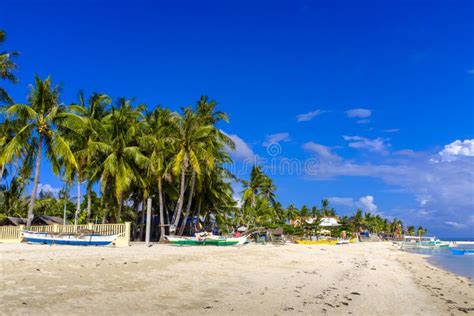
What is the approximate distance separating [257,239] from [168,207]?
10.9 metres

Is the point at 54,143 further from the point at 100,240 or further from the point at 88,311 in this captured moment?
the point at 88,311

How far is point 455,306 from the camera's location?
9859 millimetres

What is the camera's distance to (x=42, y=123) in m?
28.3

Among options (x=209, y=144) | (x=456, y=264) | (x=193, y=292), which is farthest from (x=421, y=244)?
(x=193, y=292)

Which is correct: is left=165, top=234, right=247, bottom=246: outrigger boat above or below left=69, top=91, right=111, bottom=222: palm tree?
below

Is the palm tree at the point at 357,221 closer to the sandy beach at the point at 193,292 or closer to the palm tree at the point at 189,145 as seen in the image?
the palm tree at the point at 189,145

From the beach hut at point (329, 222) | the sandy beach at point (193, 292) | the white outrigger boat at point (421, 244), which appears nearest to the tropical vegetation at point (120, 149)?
the sandy beach at point (193, 292)

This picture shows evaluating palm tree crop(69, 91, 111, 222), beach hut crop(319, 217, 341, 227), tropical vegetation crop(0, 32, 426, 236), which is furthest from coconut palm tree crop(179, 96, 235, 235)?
beach hut crop(319, 217, 341, 227)

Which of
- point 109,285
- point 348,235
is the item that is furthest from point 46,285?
point 348,235

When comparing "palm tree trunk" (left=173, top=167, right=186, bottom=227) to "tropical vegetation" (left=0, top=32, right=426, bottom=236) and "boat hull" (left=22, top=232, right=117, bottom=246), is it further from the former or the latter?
"boat hull" (left=22, top=232, right=117, bottom=246)

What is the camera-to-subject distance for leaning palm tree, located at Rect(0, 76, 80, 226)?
89.9 ft

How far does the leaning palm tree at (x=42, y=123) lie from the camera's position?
1078 inches

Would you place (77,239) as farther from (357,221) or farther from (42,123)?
(357,221)

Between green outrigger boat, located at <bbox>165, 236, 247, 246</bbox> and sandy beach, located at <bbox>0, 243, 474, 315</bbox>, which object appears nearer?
sandy beach, located at <bbox>0, 243, 474, 315</bbox>
